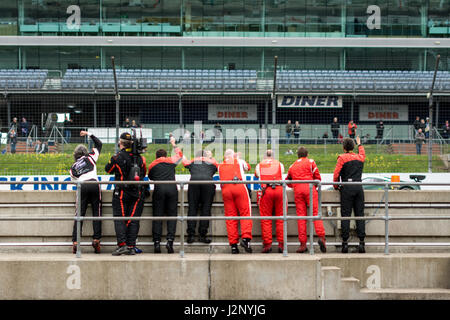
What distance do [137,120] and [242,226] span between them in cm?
1765

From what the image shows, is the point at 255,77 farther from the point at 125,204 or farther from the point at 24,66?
the point at 125,204

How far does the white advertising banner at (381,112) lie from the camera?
36219mm

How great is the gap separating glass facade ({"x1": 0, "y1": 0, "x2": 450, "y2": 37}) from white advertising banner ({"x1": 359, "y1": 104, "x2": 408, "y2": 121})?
17.1 ft

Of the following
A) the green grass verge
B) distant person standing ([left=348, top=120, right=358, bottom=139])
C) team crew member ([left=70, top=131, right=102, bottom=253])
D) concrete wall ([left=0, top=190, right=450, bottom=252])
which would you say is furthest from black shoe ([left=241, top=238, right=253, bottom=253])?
distant person standing ([left=348, top=120, right=358, bottom=139])

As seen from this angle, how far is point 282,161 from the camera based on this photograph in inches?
675

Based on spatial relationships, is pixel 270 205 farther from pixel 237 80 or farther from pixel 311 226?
pixel 237 80

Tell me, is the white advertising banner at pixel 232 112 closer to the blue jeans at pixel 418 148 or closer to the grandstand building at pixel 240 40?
the grandstand building at pixel 240 40

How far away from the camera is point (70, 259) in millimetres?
7113

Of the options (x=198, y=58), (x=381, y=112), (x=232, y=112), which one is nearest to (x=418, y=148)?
(x=232, y=112)

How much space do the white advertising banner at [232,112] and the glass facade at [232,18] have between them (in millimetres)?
5969

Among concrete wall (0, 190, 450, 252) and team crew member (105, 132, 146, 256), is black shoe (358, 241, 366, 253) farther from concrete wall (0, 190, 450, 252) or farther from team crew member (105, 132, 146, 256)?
team crew member (105, 132, 146, 256)

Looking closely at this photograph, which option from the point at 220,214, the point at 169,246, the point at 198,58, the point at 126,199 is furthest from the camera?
the point at 198,58

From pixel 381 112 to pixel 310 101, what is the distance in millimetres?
5636

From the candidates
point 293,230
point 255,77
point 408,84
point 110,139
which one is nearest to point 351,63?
point 408,84
